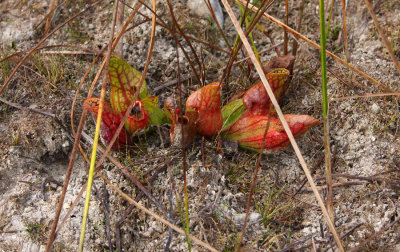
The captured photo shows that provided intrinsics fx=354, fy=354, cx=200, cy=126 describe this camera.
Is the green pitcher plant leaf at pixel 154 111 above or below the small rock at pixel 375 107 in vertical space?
below

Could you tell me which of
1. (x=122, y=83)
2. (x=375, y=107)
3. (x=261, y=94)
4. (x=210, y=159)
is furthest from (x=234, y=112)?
(x=375, y=107)

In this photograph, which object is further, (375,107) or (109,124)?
(375,107)

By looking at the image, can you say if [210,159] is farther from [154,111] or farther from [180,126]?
[154,111]

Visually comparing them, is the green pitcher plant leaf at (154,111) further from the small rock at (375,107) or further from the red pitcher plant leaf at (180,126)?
the small rock at (375,107)

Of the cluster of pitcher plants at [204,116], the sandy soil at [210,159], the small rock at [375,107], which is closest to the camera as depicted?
the sandy soil at [210,159]

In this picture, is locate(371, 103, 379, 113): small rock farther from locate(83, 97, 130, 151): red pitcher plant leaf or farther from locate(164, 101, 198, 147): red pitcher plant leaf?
locate(83, 97, 130, 151): red pitcher plant leaf

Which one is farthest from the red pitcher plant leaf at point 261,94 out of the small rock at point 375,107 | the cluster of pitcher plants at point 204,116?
the small rock at point 375,107
